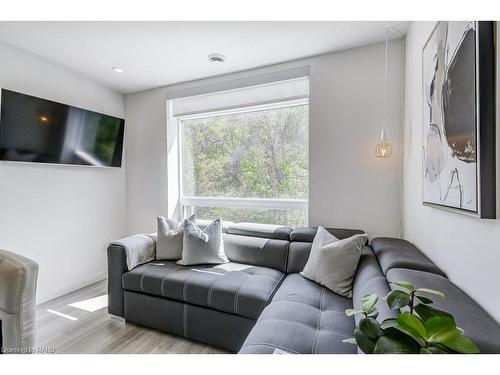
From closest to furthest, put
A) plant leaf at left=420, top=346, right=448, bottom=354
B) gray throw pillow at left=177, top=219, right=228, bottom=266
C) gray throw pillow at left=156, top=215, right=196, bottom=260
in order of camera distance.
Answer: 1. plant leaf at left=420, top=346, right=448, bottom=354
2. gray throw pillow at left=177, top=219, right=228, bottom=266
3. gray throw pillow at left=156, top=215, right=196, bottom=260

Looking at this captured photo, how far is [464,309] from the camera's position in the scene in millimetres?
823

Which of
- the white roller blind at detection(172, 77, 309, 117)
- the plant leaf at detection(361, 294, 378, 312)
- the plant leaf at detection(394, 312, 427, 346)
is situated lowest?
the plant leaf at detection(361, 294, 378, 312)

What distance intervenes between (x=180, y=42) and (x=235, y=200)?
1.69 metres

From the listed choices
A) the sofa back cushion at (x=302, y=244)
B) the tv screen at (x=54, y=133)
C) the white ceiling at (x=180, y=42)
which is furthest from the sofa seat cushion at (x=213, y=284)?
the white ceiling at (x=180, y=42)

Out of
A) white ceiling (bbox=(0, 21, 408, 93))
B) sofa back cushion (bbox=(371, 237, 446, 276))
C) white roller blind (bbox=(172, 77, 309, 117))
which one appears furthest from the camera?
white roller blind (bbox=(172, 77, 309, 117))

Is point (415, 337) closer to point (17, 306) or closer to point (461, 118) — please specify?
point (461, 118)

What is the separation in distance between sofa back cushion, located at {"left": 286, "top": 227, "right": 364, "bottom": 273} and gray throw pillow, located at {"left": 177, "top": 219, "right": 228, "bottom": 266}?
2.08ft

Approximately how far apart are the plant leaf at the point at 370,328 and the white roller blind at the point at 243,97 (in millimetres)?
2183

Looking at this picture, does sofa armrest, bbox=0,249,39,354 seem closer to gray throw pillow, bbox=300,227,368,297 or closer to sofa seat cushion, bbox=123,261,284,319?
sofa seat cushion, bbox=123,261,284,319

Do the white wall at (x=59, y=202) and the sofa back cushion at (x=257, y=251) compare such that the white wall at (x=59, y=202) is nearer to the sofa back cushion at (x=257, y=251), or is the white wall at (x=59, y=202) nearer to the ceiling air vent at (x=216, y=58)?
the ceiling air vent at (x=216, y=58)

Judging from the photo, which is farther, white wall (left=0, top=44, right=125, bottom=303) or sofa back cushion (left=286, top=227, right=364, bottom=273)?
white wall (left=0, top=44, right=125, bottom=303)

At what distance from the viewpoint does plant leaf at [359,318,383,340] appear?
1.94 feet

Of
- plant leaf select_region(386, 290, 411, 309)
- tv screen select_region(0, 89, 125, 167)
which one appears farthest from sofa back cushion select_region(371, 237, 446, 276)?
tv screen select_region(0, 89, 125, 167)

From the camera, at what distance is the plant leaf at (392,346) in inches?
20.4
